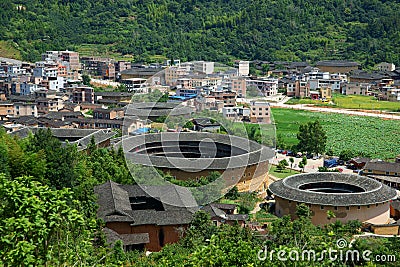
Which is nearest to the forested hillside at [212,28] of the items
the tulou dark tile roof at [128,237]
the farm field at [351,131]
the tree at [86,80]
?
the tree at [86,80]

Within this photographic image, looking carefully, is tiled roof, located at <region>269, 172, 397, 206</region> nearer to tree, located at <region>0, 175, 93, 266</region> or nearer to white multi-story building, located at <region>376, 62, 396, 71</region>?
tree, located at <region>0, 175, 93, 266</region>

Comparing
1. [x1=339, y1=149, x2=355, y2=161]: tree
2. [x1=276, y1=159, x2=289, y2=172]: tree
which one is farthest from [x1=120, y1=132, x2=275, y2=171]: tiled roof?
[x1=339, y1=149, x2=355, y2=161]: tree

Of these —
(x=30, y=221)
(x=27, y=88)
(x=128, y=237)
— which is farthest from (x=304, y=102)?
(x=30, y=221)

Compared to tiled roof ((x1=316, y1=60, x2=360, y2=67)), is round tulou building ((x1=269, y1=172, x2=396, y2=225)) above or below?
below

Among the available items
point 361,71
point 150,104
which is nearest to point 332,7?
point 361,71

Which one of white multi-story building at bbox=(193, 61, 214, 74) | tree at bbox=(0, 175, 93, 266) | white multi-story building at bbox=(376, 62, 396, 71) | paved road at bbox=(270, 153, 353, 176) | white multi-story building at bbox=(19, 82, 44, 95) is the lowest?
paved road at bbox=(270, 153, 353, 176)

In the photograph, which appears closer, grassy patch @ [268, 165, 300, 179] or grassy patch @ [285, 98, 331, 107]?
grassy patch @ [268, 165, 300, 179]

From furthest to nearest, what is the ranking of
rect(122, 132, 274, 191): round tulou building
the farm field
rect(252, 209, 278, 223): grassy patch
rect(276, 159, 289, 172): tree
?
the farm field
rect(276, 159, 289, 172): tree
rect(122, 132, 274, 191): round tulou building
rect(252, 209, 278, 223): grassy patch
